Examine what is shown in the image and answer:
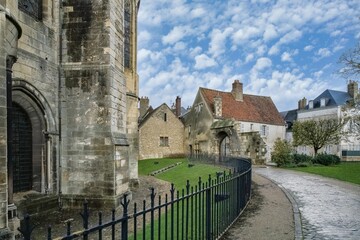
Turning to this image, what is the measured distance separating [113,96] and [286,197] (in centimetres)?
688

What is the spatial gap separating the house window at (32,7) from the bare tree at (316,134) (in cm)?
2798

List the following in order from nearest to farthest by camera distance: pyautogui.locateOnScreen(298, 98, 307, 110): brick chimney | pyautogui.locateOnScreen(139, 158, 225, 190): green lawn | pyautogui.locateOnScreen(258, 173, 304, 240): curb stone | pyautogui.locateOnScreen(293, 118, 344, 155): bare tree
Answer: pyautogui.locateOnScreen(258, 173, 304, 240): curb stone → pyautogui.locateOnScreen(139, 158, 225, 190): green lawn → pyautogui.locateOnScreen(293, 118, 344, 155): bare tree → pyautogui.locateOnScreen(298, 98, 307, 110): brick chimney

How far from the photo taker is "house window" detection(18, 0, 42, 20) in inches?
381

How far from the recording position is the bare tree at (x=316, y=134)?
32062 mm

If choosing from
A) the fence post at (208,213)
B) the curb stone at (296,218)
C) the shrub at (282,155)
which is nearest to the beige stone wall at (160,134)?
the shrub at (282,155)

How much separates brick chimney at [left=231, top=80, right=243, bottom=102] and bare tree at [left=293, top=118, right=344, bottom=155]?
9.35 metres

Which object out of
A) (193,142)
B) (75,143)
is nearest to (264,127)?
(193,142)

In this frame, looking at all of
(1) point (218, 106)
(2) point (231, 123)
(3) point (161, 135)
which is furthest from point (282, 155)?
(3) point (161, 135)

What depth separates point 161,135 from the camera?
3819 cm

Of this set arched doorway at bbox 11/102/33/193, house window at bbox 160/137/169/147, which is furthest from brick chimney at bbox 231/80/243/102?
arched doorway at bbox 11/102/33/193

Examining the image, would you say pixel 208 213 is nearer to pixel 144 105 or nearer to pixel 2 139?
pixel 2 139

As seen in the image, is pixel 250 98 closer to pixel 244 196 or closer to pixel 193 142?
pixel 193 142

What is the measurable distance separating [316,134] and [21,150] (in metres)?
28.6

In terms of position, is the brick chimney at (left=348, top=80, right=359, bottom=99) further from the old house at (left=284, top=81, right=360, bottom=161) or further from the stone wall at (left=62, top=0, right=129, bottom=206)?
the stone wall at (left=62, top=0, right=129, bottom=206)
